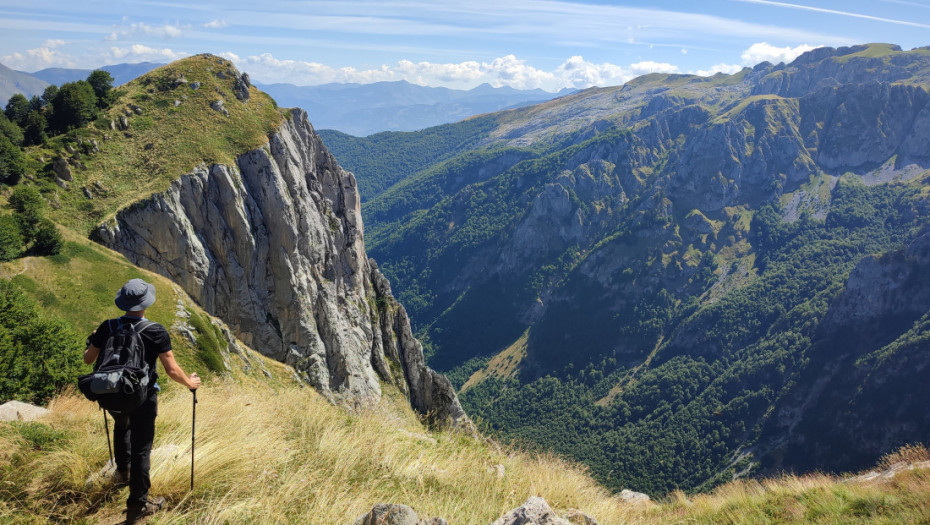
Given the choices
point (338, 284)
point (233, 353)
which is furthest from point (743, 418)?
point (233, 353)

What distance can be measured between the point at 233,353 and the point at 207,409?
26037 mm

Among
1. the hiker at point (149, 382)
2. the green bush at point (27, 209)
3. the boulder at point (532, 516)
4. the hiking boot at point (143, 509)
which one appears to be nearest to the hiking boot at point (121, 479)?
the hiker at point (149, 382)

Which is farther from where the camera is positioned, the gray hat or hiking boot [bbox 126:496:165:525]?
the gray hat

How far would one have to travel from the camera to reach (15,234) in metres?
28.4

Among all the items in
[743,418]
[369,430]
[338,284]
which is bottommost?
[743,418]

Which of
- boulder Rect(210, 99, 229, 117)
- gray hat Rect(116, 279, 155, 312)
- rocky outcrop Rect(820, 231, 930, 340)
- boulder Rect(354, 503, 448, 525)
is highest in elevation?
boulder Rect(210, 99, 229, 117)

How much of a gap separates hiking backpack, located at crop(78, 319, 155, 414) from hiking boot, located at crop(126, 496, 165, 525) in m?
1.49

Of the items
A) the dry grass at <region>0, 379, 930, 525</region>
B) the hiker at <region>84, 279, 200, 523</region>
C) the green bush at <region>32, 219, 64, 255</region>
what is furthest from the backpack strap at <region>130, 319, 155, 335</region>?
the green bush at <region>32, 219, 64, 255</region>

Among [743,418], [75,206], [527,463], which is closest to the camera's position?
[527,463]

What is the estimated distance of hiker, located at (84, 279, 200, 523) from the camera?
24.6ft

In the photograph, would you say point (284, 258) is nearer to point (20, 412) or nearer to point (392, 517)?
point (20, 412)

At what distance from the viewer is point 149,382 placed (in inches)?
315

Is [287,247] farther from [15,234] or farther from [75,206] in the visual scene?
[15,234]

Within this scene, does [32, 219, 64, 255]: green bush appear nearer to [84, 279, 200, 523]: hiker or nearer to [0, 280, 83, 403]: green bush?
[0, 280, 83, 403]: green bush
